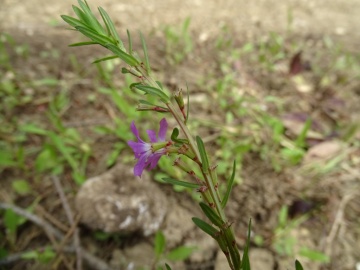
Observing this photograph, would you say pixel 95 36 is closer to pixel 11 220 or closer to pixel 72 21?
pixel 72 21

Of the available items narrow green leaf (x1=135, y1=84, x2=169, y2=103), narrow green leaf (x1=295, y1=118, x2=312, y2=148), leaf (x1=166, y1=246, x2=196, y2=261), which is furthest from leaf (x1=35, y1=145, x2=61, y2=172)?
narrow green leaf (x1=295, y1=118, x2=312, y2=148)

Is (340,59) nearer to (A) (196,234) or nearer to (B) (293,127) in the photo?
(B) (293,127)

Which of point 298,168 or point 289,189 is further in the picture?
point 298,168

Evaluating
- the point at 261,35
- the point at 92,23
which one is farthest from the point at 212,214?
the point at 261,35

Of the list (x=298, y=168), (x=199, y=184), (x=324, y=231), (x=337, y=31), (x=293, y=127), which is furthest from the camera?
(x=337, y=31)

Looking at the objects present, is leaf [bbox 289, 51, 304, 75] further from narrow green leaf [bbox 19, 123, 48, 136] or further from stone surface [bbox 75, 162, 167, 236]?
narrow green leaf [bbox 19, 123, 48, 136]

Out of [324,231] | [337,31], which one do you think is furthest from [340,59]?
[324,231]

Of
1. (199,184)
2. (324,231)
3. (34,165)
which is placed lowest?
(324,231)
